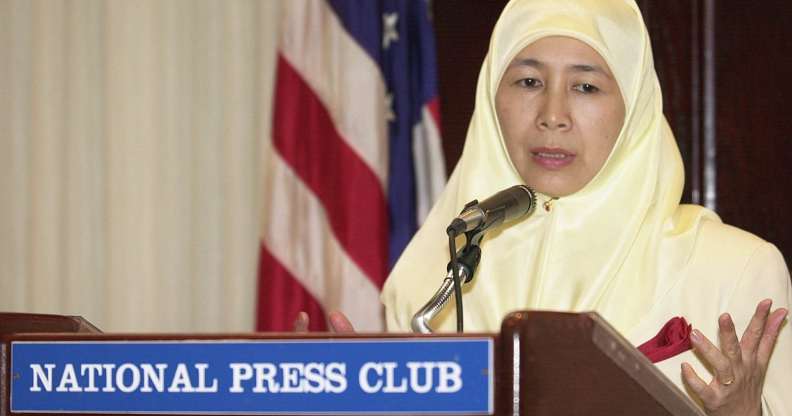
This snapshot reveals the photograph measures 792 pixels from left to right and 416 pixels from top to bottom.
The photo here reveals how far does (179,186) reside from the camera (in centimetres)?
389

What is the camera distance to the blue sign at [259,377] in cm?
105

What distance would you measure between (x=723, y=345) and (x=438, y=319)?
0.69 metres

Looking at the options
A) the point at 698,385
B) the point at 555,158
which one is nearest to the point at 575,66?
the point at 555,158

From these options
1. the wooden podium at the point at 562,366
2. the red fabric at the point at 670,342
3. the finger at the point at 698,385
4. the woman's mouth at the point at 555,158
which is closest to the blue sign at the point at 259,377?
the wooden podium at the point at 562,366

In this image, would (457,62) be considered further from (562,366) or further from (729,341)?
(562,366)

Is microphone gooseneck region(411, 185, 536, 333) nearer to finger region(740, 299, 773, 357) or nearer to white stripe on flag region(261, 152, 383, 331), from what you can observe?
finger region(740, 299, 773, 357)

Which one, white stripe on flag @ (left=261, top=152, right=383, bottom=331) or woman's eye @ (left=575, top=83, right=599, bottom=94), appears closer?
woman's eye @ (left=575, top=83, right=599, bottom=94)

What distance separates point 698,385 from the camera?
154 cm

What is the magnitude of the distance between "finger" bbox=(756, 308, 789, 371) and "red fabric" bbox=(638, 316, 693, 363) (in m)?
0.16

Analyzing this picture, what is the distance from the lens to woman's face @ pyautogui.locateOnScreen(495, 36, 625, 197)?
82.7 inches

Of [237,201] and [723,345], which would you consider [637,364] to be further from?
[237,201]

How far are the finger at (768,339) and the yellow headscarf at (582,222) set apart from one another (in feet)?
1.07

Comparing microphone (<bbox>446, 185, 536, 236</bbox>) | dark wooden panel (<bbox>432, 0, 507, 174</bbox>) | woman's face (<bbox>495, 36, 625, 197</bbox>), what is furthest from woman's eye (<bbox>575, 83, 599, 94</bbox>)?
dark wooden panel (<bbox>432, 0, 507, 174</bbox>)

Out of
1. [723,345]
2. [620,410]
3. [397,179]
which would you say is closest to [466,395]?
[620,410]
